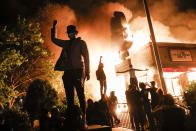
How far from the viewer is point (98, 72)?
6793 mm

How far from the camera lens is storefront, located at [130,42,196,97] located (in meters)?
18.9

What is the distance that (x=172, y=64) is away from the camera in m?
19.4

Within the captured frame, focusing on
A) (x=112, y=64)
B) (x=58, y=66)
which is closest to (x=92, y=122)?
(x=58, y=66)

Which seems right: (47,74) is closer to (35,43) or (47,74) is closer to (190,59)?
(35,43)

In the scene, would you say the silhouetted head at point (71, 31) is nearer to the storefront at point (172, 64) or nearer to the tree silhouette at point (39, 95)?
the tree silhouette at point (39, 95)

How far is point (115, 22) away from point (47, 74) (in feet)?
59.8

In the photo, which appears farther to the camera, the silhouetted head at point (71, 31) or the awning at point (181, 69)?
the awning at point (181, 69)

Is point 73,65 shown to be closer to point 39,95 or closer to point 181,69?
point 39,95

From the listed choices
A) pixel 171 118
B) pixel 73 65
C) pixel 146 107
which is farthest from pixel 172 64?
pixel 73 65

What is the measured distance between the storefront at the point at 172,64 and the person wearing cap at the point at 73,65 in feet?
52.8

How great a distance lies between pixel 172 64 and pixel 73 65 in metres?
19.1

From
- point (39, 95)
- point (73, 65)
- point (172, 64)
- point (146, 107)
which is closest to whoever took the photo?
point (73, 65)

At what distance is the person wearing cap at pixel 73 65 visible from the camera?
3.54 metres

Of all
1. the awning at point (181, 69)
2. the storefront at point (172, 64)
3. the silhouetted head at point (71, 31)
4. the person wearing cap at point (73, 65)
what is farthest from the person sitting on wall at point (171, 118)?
the awning at point (181, 69)
